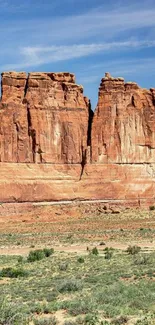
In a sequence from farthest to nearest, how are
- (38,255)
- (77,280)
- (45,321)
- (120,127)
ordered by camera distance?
(120,127) < (38,255) < (77,280) < (45,321)

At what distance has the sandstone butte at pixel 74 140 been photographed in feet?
197

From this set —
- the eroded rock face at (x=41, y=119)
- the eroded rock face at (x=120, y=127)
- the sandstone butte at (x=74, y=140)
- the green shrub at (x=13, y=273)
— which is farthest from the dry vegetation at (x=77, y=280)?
the eroded rock face at (x=120, y=127)

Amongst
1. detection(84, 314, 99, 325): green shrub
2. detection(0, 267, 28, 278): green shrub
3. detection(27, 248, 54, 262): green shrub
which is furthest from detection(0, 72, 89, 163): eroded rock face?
detection(84, 314, 99, 325): green shrub

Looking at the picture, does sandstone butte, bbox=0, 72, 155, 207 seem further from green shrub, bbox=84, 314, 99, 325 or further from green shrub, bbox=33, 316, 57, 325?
green shrub, bbox=84, 314, 99, 325

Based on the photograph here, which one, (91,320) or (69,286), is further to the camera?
(69,286)

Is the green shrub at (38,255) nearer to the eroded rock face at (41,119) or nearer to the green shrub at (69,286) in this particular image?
the green shrub at (69,286)

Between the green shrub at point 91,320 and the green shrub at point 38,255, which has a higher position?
the green shrub at point 91,320

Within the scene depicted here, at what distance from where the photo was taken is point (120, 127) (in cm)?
6519

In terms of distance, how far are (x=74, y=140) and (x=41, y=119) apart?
4956 millimetres

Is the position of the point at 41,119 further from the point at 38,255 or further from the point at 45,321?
the point at 45,321

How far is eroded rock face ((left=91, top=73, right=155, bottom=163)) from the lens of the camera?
6450cm

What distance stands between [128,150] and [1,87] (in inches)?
692

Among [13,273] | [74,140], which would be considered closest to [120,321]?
[13,273]

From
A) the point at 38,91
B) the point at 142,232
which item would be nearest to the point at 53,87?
the point at 38,91
